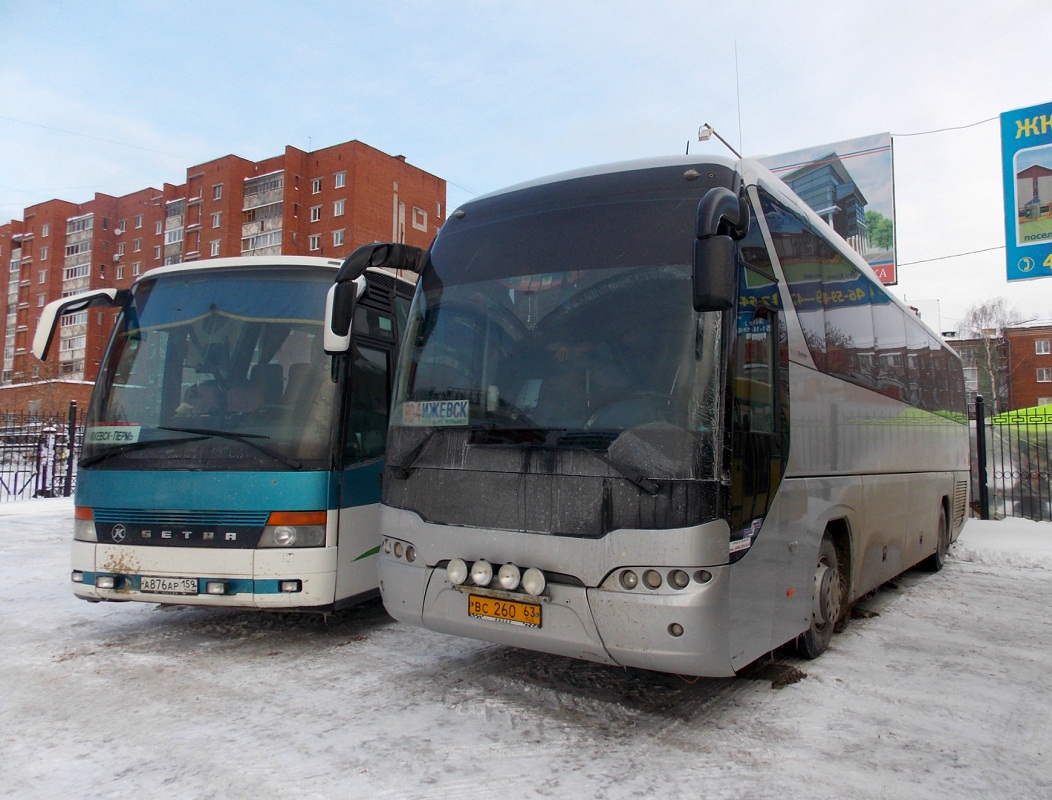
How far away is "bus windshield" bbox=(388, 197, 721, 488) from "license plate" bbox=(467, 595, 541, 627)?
77 cm

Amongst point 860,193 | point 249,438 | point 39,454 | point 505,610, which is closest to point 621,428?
point 505,610

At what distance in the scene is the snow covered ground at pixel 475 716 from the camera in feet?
11.9

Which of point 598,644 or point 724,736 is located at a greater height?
point 598,644

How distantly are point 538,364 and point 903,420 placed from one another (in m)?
5.03

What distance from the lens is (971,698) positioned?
489 centimetres

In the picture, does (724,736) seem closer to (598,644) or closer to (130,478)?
(598,644)

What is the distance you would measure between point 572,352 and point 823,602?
280cm

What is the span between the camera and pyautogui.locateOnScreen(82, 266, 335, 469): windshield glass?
5789mm

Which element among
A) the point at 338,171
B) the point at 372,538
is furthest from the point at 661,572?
the point at 338,171

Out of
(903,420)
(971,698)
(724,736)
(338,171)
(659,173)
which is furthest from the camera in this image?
(338,171)

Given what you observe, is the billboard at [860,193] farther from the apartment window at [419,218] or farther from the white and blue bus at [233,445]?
the apartment window at [419,218]

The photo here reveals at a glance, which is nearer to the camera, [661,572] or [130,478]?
[661,572]

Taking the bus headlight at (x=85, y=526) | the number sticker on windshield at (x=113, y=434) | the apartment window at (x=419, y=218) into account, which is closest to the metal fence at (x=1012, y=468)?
the number sticker on windshield at (x=113, y=434)

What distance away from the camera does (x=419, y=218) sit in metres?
60.4
